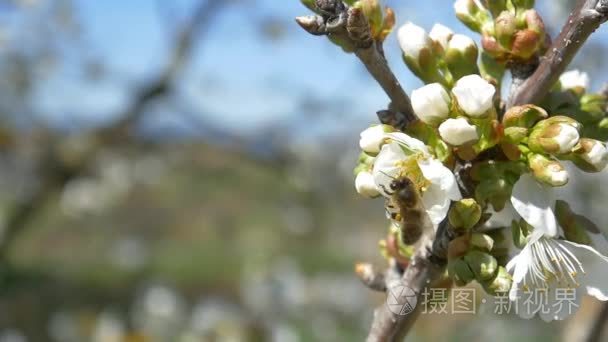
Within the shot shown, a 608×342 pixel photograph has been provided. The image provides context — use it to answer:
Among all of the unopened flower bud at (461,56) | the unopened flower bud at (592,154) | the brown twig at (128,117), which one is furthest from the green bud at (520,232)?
the brown twig at (128,117)

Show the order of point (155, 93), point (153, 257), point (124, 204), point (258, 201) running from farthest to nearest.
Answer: point (258, 201), point (124, 204), point (153, 257), point (155, 93)

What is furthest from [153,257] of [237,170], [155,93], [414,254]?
[414,254]

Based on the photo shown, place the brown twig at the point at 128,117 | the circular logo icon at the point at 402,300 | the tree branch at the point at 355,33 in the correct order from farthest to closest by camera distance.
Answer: the brown twig at the point at 128,117 → the circular logo icon at the point at 402,300 → the tree branch at the point at 355,33

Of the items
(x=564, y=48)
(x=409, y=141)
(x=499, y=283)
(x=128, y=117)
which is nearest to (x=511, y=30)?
(x=564, y=48)

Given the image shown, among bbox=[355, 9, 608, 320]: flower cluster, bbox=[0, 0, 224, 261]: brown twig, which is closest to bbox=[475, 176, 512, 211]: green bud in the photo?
bbox=[355, 9, 608, 320]: flower cluster

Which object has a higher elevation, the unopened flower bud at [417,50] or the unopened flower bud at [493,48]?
the unopened flower bud at [493,48]

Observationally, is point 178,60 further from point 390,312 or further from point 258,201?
point 258,201

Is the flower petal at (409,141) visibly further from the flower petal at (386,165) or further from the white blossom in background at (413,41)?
the white blossom in background at (413,41)
